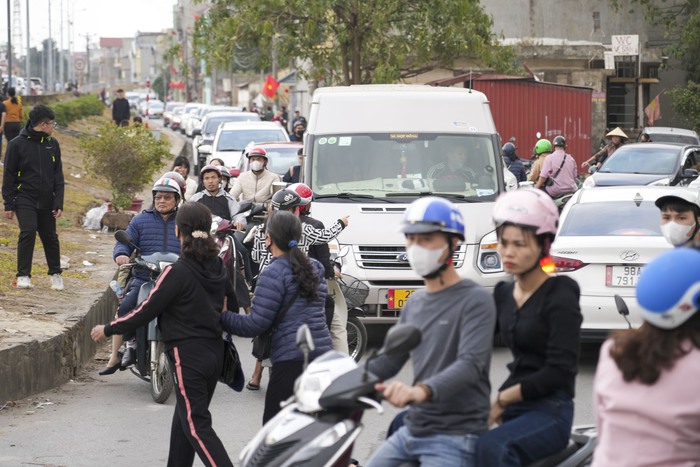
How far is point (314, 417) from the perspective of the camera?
455 cm

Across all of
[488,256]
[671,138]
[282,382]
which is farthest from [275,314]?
[671,138]

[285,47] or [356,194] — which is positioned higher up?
[285,47]

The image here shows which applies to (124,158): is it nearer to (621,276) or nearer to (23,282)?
(23,282)

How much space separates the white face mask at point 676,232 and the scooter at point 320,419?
3.41 m

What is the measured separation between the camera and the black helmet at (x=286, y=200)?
9461 millimetres

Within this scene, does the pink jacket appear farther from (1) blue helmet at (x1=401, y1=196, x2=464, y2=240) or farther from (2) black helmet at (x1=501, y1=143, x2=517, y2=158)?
(2) black helmet at (x1=501, y1=143, x2=517, y2=158)

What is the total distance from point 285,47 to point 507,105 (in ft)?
18.2

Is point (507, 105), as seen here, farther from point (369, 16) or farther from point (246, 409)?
point (246, 409)

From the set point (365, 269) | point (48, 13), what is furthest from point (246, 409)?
point (48, 13)

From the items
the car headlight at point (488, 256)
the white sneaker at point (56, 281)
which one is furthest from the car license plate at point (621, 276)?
the white sneaker at point (56, 281)

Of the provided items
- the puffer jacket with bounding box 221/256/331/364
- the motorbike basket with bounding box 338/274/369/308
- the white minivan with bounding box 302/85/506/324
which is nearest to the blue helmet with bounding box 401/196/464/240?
the puffer jacket with bounding box 221/256/331/364

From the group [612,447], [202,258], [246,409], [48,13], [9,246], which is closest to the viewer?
[612,447]

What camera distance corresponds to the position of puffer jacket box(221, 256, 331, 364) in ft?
21.2

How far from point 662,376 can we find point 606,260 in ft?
22.3
